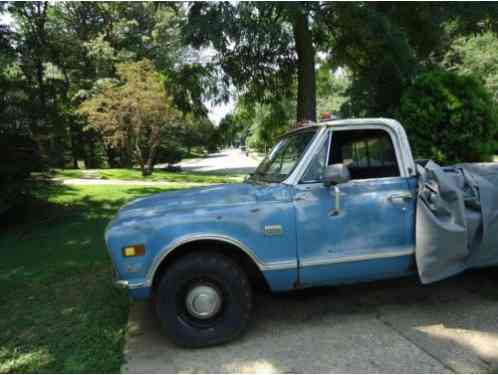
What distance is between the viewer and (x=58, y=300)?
14.1ft

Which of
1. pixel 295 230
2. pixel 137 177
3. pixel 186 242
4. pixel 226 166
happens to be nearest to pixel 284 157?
pixel 295 230

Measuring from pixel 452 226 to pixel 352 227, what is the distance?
0.90 meters

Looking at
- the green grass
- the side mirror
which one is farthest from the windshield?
the green grass

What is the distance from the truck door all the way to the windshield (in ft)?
0.76

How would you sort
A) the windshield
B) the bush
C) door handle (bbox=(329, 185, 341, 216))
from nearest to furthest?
1. door handle (bbox=(329, 185, 341, 216))
2. the windshield
3. the bush

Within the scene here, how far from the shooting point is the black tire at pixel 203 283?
10.5 feet

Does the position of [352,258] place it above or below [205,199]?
below

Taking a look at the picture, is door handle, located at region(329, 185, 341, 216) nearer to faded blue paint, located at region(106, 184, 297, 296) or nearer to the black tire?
faded blue paint, located at region(106, 184, 297, 296)

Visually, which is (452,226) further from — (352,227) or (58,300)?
(58,300)

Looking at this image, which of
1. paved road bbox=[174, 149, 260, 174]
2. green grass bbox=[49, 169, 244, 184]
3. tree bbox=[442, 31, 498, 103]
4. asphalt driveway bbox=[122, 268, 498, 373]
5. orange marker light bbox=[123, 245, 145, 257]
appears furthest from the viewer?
paved road bbox=[174, 149, 260, 174]

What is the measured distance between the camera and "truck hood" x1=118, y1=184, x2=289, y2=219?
336 cm

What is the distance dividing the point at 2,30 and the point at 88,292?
24.4ft

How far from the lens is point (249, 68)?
7.92 m

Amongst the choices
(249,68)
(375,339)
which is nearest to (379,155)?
(375,339)
